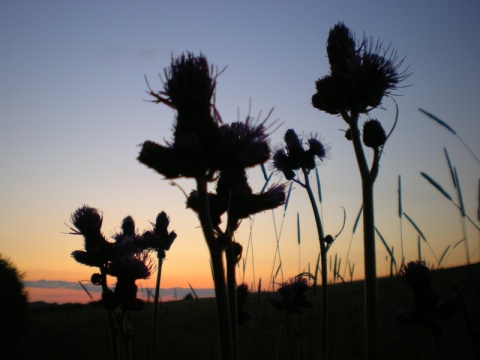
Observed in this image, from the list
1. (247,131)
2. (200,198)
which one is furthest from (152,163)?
(247,131)

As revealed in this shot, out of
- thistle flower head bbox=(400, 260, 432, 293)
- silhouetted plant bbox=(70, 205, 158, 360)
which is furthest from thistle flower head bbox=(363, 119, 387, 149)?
silhouetted plant bbox=(70, 205, 158, 360)

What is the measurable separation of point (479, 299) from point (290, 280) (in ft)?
7.75

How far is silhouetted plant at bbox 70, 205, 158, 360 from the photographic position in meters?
3.40

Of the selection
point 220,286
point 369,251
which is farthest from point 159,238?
point 220,286

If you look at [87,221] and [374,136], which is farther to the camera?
[87,221]

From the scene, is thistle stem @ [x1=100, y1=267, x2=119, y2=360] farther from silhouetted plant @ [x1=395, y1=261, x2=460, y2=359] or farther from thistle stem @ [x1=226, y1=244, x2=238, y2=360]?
silhouetted plant @ [x1=395, y1=261, x2=460, y2=359]

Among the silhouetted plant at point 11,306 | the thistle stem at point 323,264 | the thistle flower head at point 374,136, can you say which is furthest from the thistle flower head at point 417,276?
the silhouetted plant at point 11,306

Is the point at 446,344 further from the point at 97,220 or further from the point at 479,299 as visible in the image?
the point at 97,220

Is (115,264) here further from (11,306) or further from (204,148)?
(11,306)

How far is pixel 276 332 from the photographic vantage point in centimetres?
409

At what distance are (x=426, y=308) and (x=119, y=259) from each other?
244 cm

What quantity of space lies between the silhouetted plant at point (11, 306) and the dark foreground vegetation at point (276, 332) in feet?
0.41

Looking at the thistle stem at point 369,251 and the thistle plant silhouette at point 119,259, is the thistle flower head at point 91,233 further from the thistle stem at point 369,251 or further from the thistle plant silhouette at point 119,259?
the thistle stem at point 369,251

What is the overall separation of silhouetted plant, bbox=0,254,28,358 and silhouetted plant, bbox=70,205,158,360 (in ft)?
18.7
